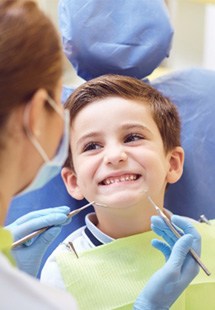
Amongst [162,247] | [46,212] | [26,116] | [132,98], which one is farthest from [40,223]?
[26,116]

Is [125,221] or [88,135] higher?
A: [88,135]

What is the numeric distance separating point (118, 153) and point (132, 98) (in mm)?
190

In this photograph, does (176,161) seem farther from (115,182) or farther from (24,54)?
(24,54)

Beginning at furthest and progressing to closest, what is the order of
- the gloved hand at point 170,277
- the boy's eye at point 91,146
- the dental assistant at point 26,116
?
1. the boy's eye at point 91,146
2. the gloved hand at point 170,277
3. the dental assistant at point 26,116

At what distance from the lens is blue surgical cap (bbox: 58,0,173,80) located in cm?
185

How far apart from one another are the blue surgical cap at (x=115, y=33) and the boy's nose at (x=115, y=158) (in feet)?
1.47

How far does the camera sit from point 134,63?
188cm

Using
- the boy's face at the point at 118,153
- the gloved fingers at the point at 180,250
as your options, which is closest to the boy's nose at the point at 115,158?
the boy's face at the point at 118,153

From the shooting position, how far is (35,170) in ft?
3.62

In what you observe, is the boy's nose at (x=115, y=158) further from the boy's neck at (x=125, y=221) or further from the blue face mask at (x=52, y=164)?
the blue face mask at (x=52, y=164)

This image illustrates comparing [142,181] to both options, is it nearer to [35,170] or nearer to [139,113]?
[139,113]

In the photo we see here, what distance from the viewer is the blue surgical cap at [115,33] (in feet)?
6.07

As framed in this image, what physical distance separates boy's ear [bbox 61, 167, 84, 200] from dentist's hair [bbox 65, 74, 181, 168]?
2cm

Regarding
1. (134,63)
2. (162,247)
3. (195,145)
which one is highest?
(134,63)
